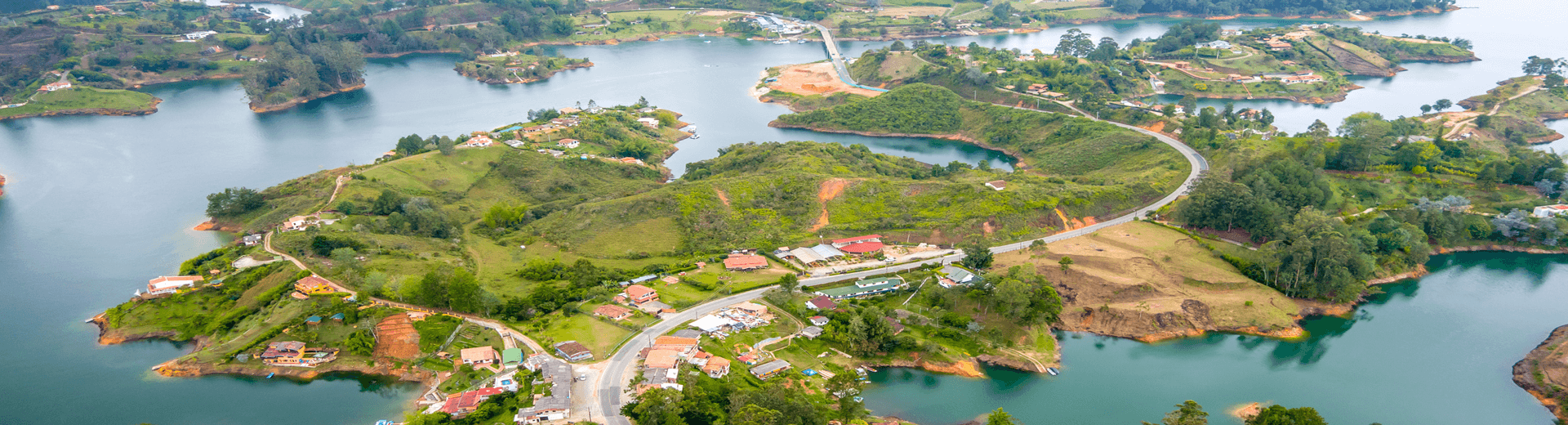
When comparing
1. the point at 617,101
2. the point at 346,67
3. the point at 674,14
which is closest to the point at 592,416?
the point at 617,101

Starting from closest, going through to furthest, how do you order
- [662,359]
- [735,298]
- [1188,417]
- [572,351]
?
[1188,417], [662,359], [572,351], [735,298]

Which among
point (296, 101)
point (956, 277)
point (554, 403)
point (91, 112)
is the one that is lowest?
point (296, 101)

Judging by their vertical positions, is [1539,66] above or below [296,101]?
above

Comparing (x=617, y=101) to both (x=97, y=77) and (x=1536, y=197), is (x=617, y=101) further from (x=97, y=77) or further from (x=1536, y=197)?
(x=1536, y=197)

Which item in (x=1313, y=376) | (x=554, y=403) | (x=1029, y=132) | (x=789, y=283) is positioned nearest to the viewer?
(x=554, y=403)

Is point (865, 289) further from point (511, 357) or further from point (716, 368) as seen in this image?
point (511, 357)

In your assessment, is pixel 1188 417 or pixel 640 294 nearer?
pixel 1188 417

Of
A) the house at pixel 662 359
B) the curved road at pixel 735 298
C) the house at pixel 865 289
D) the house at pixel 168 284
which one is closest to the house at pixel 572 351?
the curved road at pixel 735 298

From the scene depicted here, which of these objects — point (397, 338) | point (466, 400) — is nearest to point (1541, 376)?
point (466, 400)
